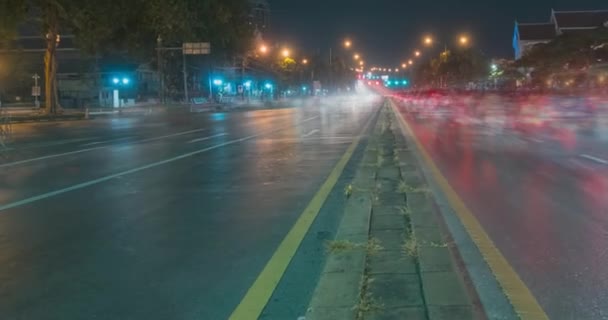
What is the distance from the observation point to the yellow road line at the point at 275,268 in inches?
198

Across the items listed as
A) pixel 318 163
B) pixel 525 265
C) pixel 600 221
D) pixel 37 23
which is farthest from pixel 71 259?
pixel 37 23

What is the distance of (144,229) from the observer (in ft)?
26.0

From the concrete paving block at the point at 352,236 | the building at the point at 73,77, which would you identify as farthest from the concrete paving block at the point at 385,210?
the building at the point at 73,77

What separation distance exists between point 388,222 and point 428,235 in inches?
33.9

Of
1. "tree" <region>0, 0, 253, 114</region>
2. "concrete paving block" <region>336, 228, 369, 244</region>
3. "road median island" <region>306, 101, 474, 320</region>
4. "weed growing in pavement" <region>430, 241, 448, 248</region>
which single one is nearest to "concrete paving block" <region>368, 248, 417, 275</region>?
"road median island" <region>306, 101, 474, 320</region>

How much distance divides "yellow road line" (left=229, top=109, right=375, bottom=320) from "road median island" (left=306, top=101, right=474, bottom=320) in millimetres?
406

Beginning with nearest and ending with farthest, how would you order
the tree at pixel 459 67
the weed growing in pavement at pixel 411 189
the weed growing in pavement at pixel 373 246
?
the weed growing in pavement at pixel 373 246 → the weed growing in pavement at pixel 411 189 → the tree at pixel 459 67

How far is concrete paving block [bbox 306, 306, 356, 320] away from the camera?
15.2 ft

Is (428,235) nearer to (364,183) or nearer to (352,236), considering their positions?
(352,236)

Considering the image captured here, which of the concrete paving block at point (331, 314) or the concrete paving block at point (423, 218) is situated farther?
the concrete paving block at point (423, 218)

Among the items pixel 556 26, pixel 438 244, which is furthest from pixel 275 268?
pixel 556 26

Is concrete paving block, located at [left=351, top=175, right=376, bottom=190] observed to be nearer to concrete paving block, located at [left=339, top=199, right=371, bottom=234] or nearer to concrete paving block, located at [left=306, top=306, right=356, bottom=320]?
concrete paving block, located at [left=339, top=199, right=371, bottom=234]

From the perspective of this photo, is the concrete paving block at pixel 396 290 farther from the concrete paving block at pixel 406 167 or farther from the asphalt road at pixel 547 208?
the concrete paving block at pixel 406 167

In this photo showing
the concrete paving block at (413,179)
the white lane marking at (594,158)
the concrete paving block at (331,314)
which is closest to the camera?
the concrete paving block at (331,314)
